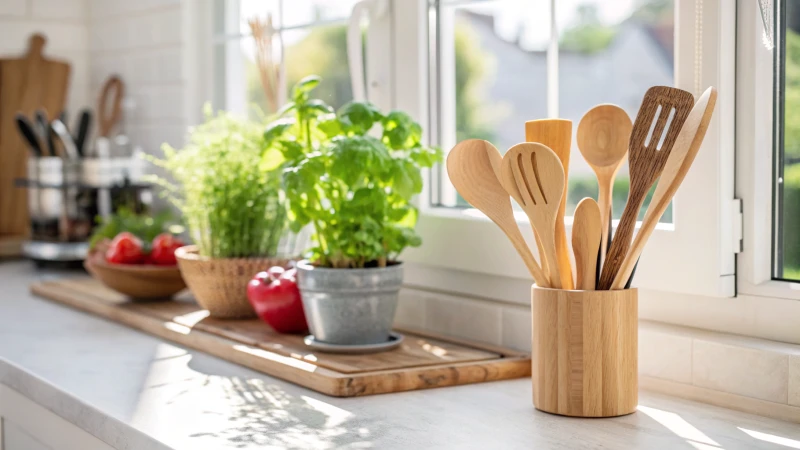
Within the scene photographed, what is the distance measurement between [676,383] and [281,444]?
487mm

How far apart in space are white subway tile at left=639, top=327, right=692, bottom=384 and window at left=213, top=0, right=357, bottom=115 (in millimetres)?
746

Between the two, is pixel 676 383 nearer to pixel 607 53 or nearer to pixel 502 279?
pixel 502 279

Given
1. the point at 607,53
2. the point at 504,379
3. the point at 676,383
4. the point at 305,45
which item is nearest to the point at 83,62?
the point at 305,45

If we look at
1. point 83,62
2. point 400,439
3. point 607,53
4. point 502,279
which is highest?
point 607,53

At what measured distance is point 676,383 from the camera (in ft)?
3.90

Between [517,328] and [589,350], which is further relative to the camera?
[517,328]

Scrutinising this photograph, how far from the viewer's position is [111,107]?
2588 millimetres

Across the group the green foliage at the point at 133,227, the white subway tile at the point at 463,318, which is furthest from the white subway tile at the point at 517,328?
the green foliage at the point at 133,227

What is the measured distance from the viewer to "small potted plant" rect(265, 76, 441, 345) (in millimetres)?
1307

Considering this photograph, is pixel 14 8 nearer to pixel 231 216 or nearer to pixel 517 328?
pixel 231 216

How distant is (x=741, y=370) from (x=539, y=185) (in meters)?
0.31

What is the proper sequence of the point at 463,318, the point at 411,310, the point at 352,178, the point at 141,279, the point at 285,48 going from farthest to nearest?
the point at 285,48 < the point at 141,279 < the point at 411,310 < the point at 463,318 < the point at 352,178

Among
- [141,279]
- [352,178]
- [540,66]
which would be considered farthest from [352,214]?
[540,66]

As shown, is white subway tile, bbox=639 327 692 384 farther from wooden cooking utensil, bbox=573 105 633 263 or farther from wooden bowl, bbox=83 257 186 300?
wooden bowl, bbox=83 257 186 300
